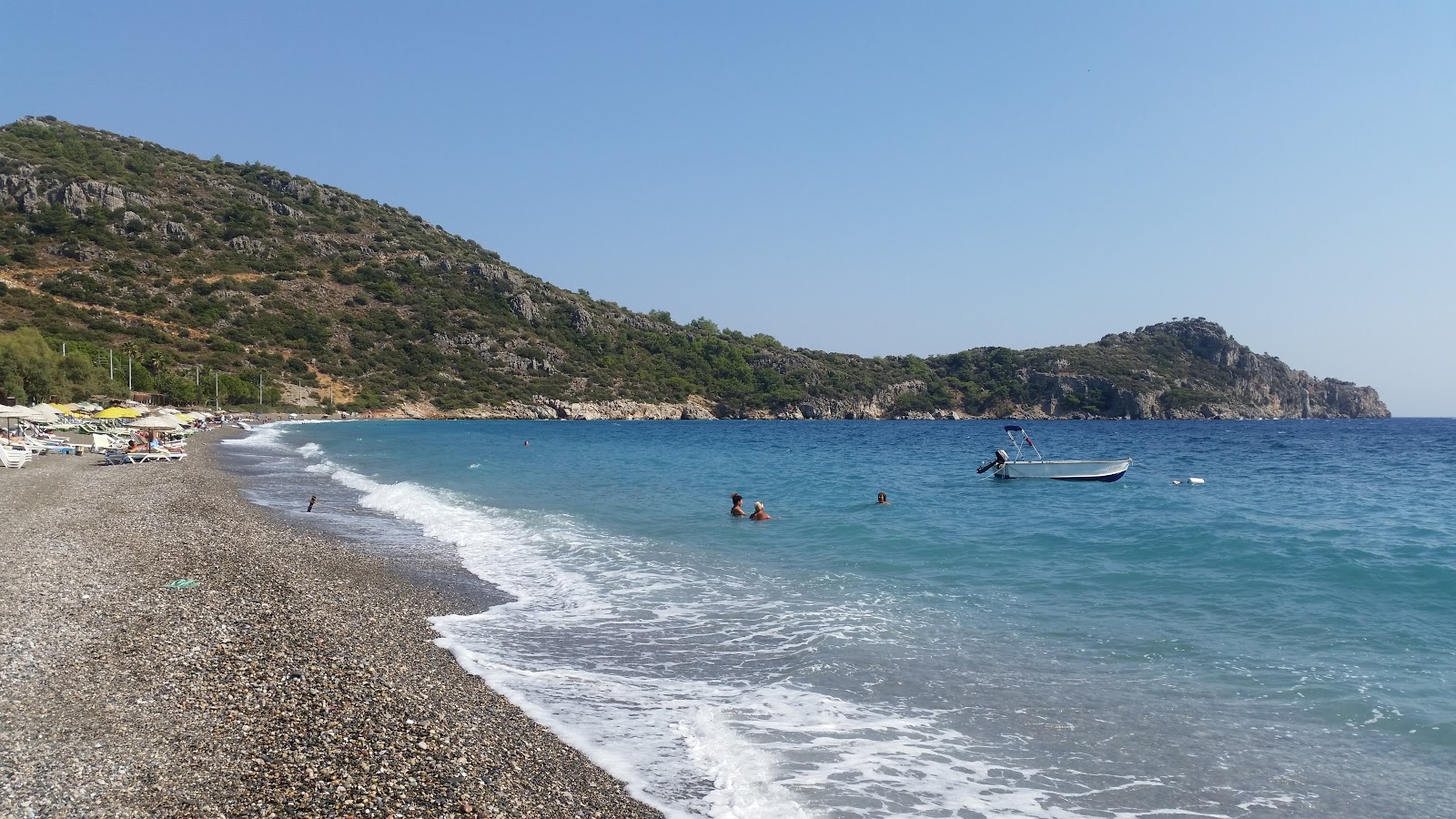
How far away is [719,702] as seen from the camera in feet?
25.8

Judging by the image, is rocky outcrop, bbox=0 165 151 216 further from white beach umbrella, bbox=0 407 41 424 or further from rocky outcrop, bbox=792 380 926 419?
rocky outcrop, bbox=792 380 926 419

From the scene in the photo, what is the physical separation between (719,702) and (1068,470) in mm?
29141

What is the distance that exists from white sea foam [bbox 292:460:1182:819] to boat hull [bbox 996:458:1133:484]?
22.5 m

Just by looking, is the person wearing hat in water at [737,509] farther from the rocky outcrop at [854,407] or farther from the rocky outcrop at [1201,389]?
the rocky outcrop at [1201,389]

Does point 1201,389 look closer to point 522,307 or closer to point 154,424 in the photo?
point 522,307

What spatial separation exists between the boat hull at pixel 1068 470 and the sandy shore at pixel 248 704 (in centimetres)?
2688

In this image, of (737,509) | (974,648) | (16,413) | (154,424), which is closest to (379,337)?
(154,424)

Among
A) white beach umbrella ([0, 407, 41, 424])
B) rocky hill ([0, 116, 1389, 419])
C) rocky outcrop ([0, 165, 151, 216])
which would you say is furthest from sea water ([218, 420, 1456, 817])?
rocky outcrop ([0, 165, 151, 216])

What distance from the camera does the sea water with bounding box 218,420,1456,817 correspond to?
6.29 m

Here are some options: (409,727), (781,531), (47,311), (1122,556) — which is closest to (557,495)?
(781,531)

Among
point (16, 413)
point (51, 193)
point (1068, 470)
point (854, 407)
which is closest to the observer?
point (1068, 470)

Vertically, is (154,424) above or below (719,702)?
above

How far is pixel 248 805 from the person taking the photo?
489cm

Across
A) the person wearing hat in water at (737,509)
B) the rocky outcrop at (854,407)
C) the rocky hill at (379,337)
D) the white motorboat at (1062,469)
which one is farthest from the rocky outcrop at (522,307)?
the person wearing hat in water at (737,509)
